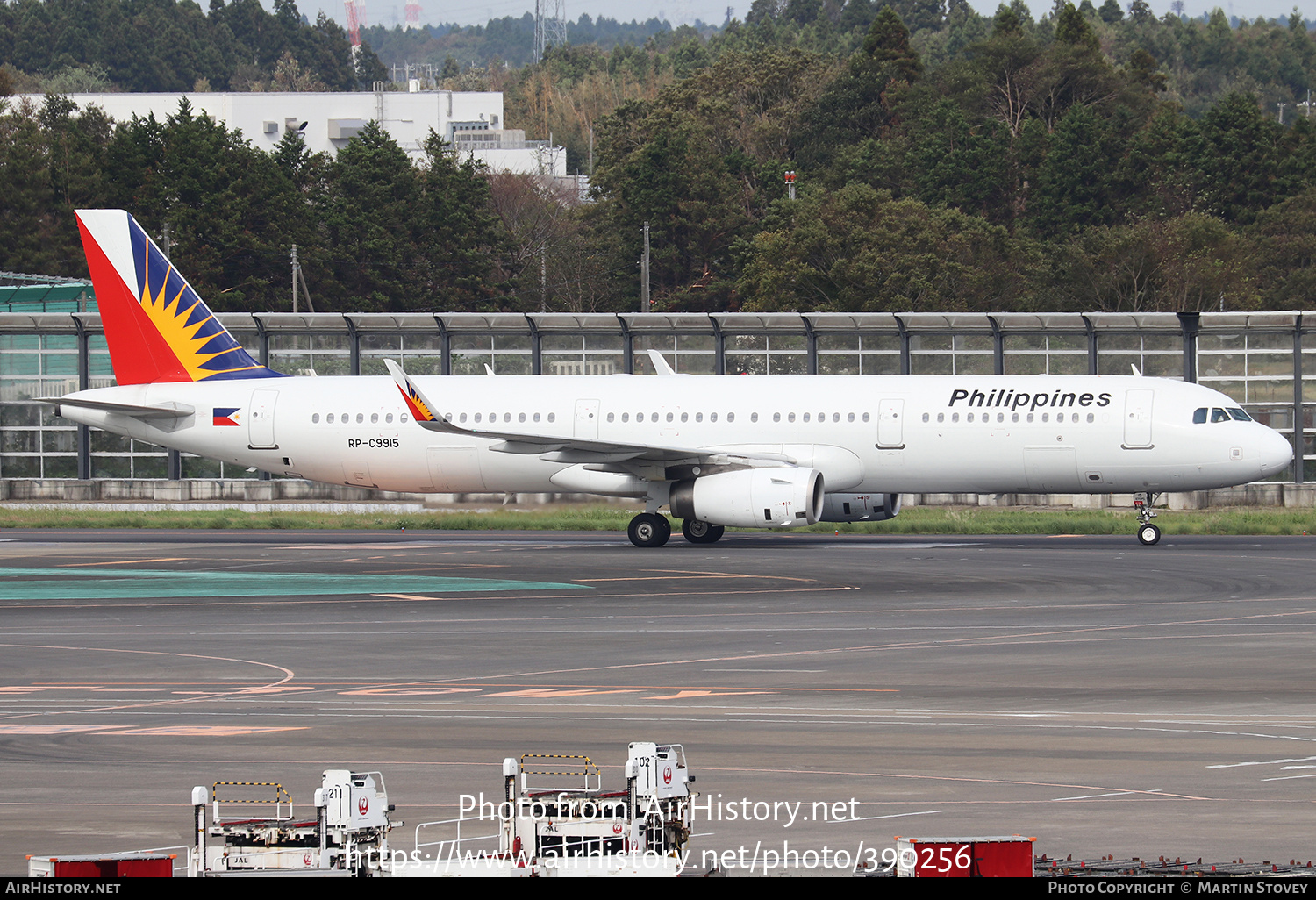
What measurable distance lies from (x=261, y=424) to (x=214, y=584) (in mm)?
10310

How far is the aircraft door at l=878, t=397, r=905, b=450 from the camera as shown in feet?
132

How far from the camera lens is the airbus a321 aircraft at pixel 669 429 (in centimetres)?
3947

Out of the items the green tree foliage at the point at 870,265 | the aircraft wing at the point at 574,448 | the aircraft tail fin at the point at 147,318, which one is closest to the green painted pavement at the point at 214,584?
the aircraft wing at the point at 574,448

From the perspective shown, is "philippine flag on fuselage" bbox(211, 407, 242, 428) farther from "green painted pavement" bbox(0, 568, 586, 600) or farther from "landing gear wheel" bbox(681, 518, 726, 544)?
"landing gear wheel" bbox(681, 518, 726, 544)

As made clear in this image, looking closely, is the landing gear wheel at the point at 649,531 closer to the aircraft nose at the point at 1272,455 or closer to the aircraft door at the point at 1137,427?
the aircraft door at the point at 1137,427

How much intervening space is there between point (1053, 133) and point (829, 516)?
8783 centimetres

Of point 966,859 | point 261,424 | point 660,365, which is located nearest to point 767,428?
point 660,365

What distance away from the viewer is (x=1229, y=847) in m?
11.9

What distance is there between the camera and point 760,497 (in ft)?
124

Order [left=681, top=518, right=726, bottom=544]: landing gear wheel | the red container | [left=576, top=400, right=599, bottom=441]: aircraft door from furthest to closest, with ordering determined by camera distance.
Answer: [left=576, top=400, right=599, bottom=441]: aircraft door
[left=681, top=518, right=726, bottom=544]: landing gear wheel
the red container

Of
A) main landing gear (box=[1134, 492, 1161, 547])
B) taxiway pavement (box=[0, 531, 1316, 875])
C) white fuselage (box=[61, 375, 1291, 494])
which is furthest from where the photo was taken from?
main landing gear (box=[1134, 492, 1161, 547])

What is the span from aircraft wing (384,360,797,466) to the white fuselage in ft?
1.72

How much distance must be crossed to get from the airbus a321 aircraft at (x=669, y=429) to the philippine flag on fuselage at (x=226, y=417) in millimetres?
32

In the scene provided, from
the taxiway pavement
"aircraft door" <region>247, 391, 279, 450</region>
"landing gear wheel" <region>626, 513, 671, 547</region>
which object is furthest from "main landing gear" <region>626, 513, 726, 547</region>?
"aircraft door" <region>247, 391, 279, 450</region>
